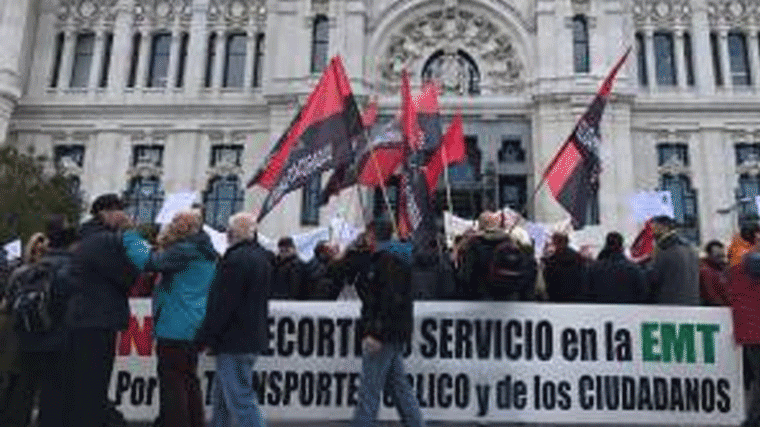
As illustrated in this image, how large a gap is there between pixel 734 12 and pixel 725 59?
247 cm

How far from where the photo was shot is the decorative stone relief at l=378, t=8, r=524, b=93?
40094 mm

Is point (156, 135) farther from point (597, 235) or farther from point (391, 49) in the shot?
point (597, 235)

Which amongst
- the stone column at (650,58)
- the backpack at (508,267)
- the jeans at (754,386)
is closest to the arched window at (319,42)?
the stone column at (650,58)

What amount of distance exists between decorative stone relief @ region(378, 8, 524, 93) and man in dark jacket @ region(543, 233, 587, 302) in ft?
93.1

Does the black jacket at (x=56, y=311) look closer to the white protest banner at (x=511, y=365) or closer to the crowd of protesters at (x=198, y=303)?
the crowd of protesters at (x=198, y=303)

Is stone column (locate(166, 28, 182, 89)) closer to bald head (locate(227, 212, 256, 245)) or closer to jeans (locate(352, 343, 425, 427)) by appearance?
bald head (locate(227, 212, 256, 245))

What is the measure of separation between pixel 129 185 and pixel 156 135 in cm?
257

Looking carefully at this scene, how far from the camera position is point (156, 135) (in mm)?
40688

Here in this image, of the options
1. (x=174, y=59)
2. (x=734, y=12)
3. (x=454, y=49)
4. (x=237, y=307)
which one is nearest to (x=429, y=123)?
(x=237, y=307)

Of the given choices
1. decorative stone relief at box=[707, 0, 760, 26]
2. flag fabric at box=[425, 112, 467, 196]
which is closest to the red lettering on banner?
flag fabric at box=[425, 112, 467, 196]

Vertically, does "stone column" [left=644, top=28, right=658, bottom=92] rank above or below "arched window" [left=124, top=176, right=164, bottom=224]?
above

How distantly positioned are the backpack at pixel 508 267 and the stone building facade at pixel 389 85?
86.7 feet

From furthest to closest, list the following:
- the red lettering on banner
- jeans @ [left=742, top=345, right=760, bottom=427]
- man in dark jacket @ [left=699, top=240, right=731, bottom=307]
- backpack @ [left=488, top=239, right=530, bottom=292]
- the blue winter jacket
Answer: man in dark jacket @ [left=699, top=240, right=731, bottom=307] < the red lettering on banner < jeans @ [left=742, top=345, right=760, bottom=427] < backpack @ [left=488, top=239, right=530, bottom=292] < the blue winter jacket

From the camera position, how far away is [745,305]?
432 inches
